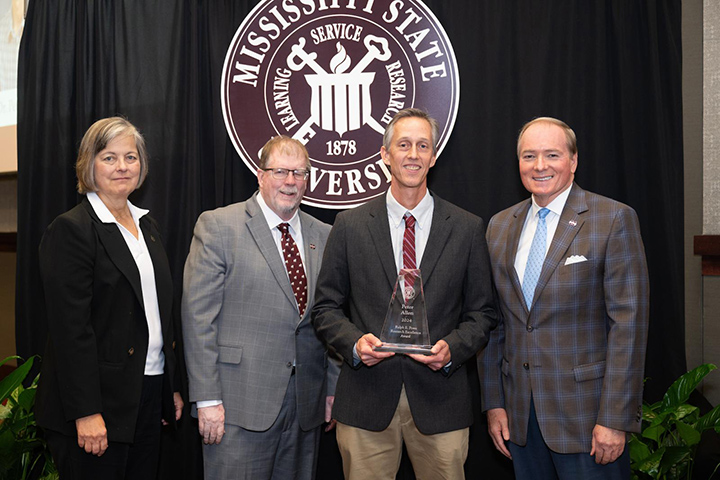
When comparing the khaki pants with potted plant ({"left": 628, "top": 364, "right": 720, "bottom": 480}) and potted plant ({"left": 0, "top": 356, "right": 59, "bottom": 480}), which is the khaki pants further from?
potted plant ({"left": 0, "top": 356, "right": 59, "bottom": 480})

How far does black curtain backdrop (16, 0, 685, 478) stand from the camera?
109 inches

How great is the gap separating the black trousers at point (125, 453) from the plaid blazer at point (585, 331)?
1233mm

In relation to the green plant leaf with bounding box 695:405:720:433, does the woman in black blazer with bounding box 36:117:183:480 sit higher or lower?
higher

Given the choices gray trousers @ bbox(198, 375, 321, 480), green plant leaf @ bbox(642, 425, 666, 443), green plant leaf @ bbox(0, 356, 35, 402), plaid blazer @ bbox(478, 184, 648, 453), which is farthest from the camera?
green plant leaf @ bbox(0, 356, 35, 402)

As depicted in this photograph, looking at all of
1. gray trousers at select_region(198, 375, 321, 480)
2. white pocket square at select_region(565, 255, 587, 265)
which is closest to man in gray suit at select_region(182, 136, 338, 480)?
gray trousers at select_region(198, 375, 321, 480)

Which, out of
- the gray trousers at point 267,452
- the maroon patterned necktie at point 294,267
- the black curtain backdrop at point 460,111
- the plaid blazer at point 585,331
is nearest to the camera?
the plaid blazer at point 585,331

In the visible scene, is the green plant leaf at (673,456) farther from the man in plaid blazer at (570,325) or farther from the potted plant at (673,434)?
the man in plaid blazer at (570,325)

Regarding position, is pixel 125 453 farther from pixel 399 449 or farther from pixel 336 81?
pixel 336 81

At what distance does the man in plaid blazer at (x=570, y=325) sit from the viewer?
1.84m

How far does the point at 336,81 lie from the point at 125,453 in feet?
6.23

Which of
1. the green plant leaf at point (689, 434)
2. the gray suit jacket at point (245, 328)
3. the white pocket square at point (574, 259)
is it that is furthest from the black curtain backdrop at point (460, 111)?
Result: the white pocket square at point (574, 259)

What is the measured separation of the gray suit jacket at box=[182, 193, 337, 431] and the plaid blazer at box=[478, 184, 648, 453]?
79 cm

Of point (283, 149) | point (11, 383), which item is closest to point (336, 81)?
point (283, 149)

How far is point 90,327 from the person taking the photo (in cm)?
189
